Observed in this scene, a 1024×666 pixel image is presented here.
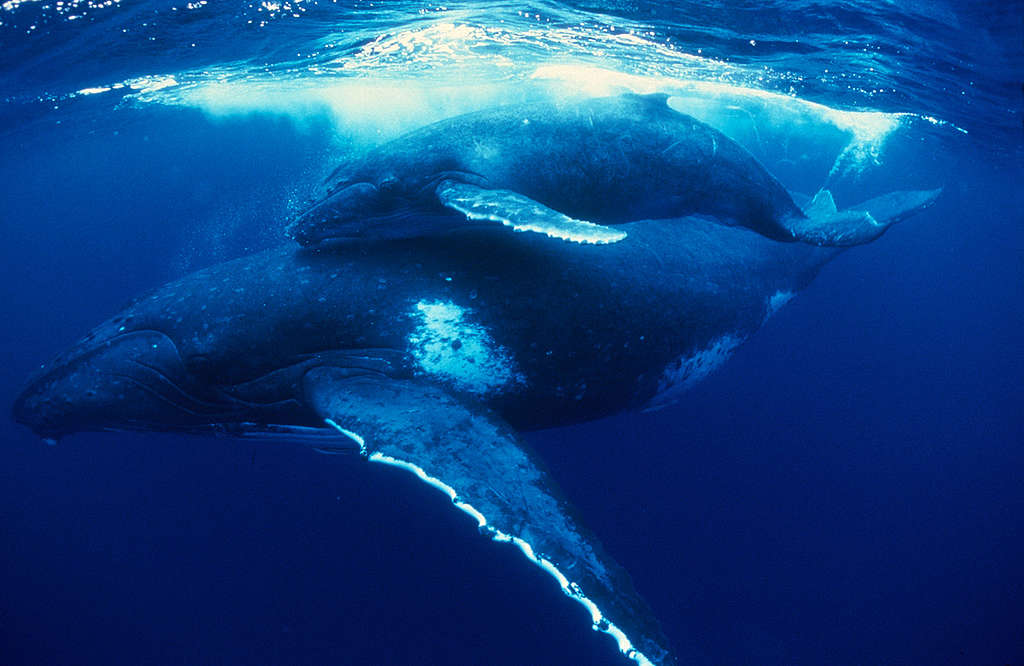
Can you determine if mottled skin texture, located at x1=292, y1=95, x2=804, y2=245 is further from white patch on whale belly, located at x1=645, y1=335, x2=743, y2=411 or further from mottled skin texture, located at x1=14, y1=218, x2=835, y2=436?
white patch on whale belly, located at x1=645, y1=335, x2=743, y2=411

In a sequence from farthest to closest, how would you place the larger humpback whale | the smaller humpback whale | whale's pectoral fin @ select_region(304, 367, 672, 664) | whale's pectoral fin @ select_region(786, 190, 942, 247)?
whale's pectoral fin @ select_region(786, 190, 942, 247) < the smaller humpback whale < the larger humpback whale < whale's pectoral fin @ select_region(304, 367, 672, 664)

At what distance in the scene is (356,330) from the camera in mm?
4656

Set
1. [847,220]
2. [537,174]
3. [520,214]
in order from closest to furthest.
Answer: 1. [520,214]
2. [537,174]
3. [847,220]

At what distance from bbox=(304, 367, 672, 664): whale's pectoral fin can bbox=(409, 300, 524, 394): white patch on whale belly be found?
0.45m

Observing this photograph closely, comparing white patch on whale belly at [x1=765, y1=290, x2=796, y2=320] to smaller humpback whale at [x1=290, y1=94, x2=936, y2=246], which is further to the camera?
white patch on whale belly at [x1=765, y1=290, x2=796, y2=320]

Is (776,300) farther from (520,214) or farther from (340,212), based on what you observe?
(340,212)

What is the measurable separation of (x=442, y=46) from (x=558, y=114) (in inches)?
603

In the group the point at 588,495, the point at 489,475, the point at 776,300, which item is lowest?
the point at 588,495

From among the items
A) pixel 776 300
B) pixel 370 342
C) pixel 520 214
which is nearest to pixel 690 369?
pixel 776 300

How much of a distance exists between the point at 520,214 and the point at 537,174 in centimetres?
117

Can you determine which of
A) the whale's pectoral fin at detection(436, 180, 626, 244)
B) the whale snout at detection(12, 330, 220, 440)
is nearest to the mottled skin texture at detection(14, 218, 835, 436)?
the whale snout at detection(12, 330, 220, 440)

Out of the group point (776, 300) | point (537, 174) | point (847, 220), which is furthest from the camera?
point (776, 300)

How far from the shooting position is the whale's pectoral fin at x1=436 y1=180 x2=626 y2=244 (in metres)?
3.74

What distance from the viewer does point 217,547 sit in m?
11.3
